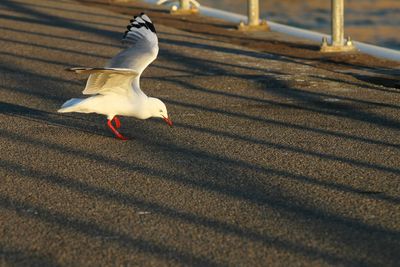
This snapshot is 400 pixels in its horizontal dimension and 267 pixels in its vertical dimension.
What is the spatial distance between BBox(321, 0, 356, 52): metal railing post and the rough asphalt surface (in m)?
0.92

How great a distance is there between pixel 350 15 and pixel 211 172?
53.8 feet

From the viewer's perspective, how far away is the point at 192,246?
18.8 ft

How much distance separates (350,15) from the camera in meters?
23.4

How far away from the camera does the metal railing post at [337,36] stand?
13695 mm

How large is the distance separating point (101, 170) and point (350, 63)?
5.78 metres

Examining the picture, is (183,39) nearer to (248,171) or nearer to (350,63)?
(350,63)

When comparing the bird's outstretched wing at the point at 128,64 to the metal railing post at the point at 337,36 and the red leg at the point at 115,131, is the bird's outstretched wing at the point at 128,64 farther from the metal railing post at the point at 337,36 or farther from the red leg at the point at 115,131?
the metal railing post at the point at 337,36

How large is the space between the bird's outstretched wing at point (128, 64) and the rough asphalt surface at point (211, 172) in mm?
412

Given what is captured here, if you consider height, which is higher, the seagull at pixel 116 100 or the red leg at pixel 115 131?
the seagull at pixel 116 100

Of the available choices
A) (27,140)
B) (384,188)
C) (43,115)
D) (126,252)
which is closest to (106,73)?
(27,140)

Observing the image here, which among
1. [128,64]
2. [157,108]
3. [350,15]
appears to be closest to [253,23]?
[128,64]

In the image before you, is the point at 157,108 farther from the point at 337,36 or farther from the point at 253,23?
the point at 253,23

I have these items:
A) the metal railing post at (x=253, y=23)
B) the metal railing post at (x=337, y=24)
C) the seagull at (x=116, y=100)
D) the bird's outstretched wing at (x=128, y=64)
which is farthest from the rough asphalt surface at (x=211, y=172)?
the metal railing post at (x=253, y=23)

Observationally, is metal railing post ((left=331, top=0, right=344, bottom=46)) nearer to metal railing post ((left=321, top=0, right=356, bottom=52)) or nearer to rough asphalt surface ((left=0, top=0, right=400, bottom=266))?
metal railing post ((left=321, top=0, right=356, bottom=52))
